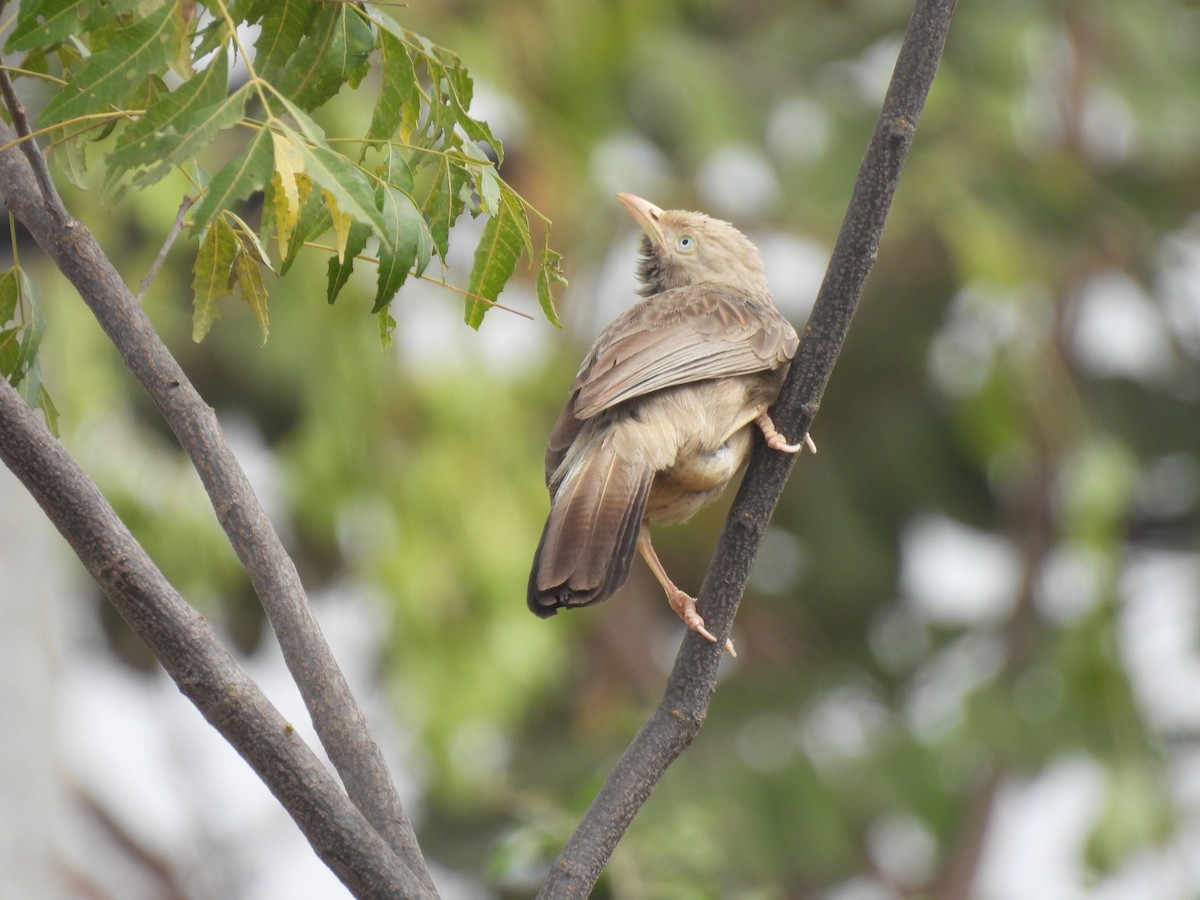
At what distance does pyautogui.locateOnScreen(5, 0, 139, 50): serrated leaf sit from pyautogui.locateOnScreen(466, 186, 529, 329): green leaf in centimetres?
76

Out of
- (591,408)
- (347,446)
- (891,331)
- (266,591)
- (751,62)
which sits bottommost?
(266,591)

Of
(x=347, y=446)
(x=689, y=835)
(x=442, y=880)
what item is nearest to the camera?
(x=689, y=835)

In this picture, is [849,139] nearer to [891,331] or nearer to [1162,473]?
[891,331]

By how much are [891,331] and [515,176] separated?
16.4ft

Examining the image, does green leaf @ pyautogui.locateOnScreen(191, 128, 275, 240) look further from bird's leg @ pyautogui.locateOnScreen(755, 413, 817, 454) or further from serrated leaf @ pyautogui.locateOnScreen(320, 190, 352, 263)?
bird's leg @ pyautogui.locateOnScreen(755, 413, 817, 454)

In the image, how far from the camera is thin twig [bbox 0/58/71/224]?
105 inches

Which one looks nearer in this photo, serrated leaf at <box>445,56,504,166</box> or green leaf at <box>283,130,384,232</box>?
green leaf at <box>283,130,384,232</box>

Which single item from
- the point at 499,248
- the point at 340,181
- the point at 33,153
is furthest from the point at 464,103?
the point at 33,153

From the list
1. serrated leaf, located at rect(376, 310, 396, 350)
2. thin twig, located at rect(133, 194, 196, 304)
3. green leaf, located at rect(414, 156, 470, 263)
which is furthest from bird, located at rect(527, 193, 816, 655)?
thin twig, located at rect(133, 194, 196, 304)

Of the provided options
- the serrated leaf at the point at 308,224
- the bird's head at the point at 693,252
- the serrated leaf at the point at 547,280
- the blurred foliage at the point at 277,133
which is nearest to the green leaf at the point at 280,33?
the blurred foliage at the point at 277,133

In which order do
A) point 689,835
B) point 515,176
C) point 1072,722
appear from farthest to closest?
point 1072,722, point 515,176, point 689,835

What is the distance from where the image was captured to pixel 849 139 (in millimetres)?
12359

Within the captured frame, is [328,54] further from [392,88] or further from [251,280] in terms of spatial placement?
[251,280]

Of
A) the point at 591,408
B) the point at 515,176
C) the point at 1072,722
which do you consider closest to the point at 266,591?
the point at 591,408
